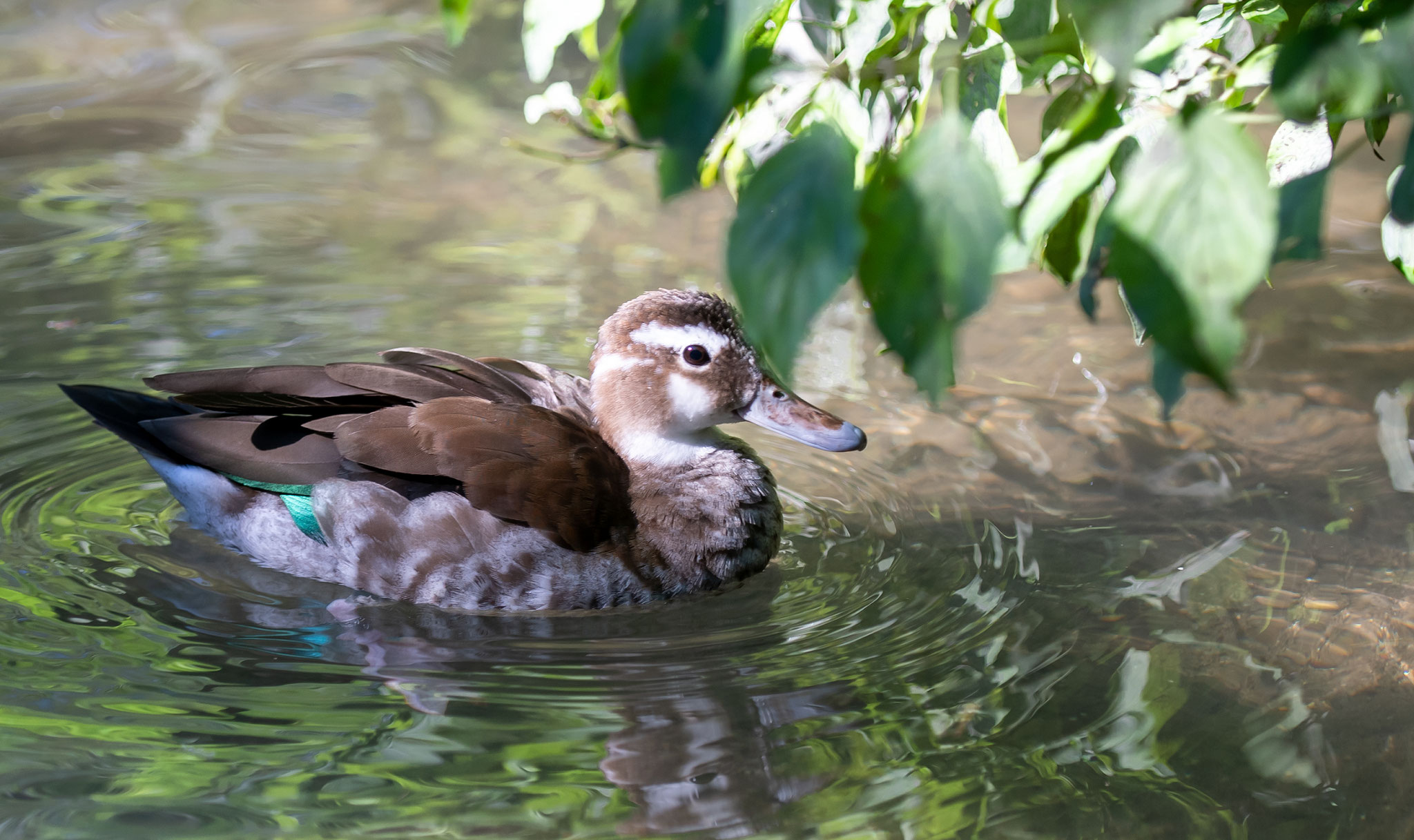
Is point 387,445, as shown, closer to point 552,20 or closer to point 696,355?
point 696,355

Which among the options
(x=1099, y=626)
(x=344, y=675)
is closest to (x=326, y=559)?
(x=344, y=675)

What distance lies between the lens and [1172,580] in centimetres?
421

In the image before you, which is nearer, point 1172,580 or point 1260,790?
point 1260,790

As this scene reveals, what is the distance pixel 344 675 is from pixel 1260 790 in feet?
7.96

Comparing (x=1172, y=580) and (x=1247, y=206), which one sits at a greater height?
(x=1247, y=206)

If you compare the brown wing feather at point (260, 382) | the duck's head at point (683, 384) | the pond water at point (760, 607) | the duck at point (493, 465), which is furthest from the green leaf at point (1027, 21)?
the brown wing feather at point (260, 382)

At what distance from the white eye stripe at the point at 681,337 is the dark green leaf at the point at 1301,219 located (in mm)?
2642

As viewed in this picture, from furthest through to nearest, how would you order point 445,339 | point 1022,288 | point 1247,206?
point 1022,288
point 445,339
point 1247,206

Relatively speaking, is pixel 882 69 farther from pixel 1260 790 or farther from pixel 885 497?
pixel 885 497

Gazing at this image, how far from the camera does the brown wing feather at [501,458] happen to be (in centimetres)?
400

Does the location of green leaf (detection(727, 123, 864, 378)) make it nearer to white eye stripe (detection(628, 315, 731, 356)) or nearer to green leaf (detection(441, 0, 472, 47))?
green leaf (detection(441, 0, 472, 47))

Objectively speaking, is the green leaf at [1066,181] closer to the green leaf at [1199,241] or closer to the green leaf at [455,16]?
the green leaf at [1199,241]

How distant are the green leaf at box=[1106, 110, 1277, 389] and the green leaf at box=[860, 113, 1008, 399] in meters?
0.14

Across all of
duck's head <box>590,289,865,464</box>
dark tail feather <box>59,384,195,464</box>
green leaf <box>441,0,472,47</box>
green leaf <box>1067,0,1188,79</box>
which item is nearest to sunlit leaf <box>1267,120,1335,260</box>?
green leaf <box>1067,0,1188,79</box>
